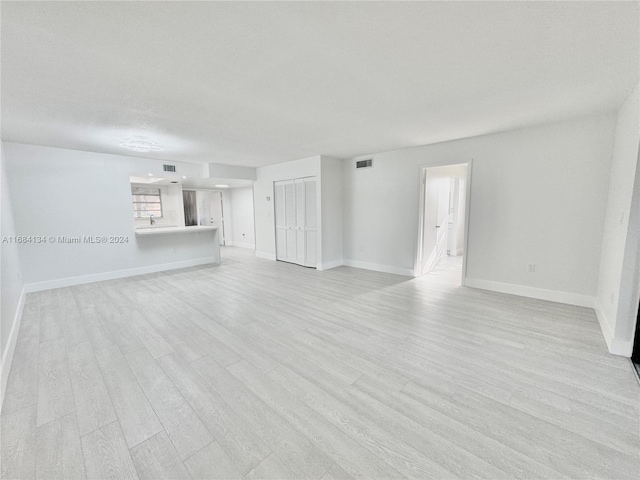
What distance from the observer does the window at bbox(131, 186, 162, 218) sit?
7809mm

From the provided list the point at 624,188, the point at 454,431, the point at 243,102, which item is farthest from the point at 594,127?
the point at 243,102

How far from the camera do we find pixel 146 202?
798 cm

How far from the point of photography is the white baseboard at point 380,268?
5250 millimetres

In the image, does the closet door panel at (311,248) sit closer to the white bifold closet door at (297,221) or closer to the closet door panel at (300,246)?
the white bifold closet door at (297,221)

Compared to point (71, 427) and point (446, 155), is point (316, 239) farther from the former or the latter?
point (71, 427)

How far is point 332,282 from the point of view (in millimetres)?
4836

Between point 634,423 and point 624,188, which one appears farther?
point 624,188

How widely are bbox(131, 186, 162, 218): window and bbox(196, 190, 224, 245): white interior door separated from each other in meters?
1.47

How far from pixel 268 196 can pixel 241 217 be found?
2.95m

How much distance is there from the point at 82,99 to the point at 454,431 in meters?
4.22

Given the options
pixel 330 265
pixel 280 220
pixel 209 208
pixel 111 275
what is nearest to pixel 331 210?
Result: pixel 330 265

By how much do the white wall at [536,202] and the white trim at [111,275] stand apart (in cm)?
515

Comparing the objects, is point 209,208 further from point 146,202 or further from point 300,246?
point 300,246

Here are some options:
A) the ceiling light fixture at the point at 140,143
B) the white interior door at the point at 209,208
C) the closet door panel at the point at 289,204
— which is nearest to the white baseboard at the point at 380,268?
the closet door panel at the point at 289,204
